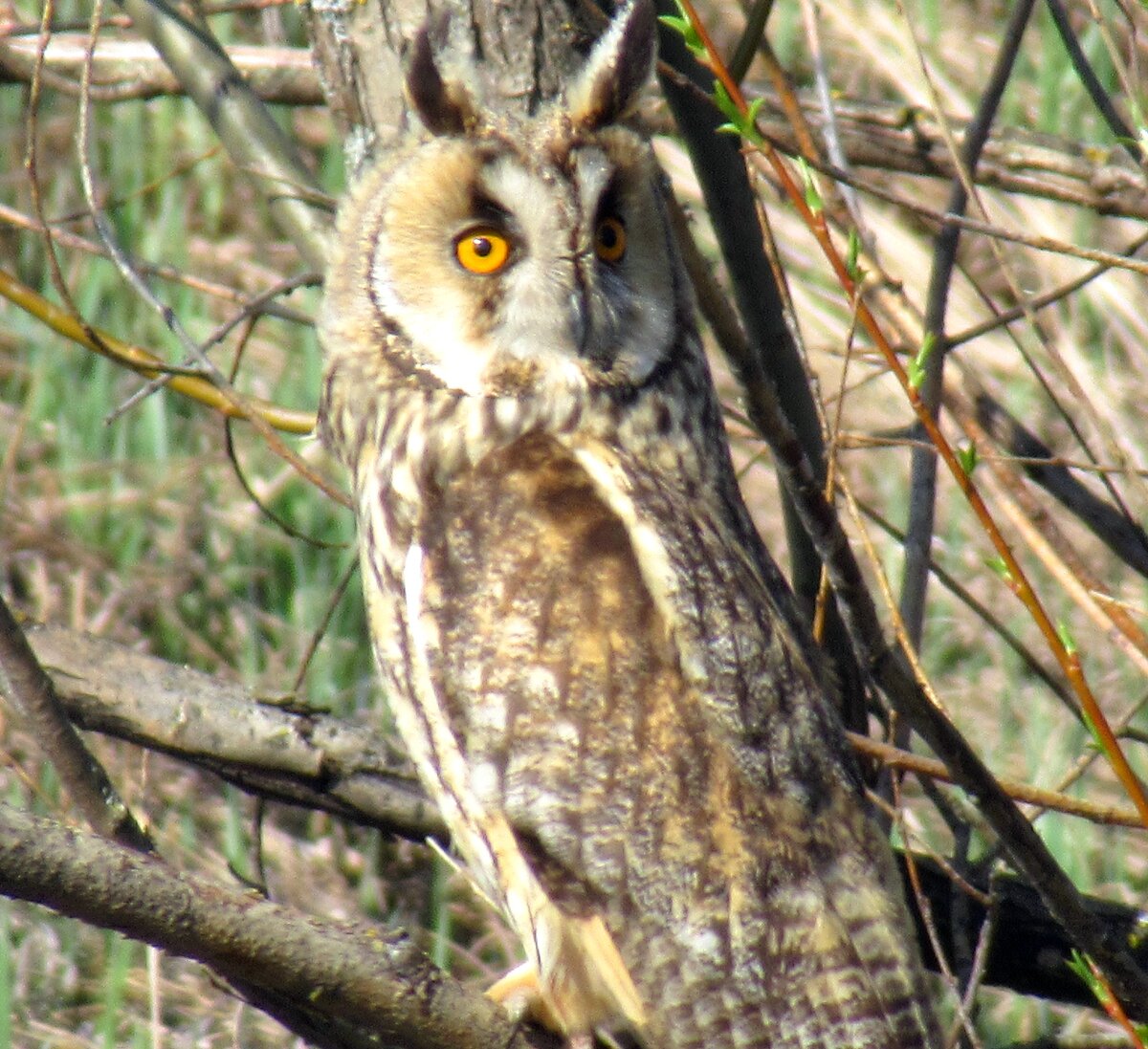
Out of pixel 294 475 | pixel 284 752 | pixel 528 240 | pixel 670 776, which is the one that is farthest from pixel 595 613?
pixel 294 475

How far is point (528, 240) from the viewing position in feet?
7.54

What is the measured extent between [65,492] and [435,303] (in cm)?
259

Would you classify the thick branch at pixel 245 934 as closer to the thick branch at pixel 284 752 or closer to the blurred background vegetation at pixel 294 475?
the thick branch at pixel 284 752

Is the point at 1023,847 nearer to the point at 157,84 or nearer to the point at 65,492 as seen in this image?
the point at 157,84

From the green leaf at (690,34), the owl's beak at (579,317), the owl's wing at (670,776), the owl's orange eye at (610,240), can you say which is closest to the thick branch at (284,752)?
the owl's wing at (670,776)

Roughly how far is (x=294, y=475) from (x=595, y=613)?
2.34 meters

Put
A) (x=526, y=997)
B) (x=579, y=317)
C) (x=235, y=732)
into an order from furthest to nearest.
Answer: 1. (x=235, y=732)
2. (x=579, y=317)
3. (x=526, y=997)

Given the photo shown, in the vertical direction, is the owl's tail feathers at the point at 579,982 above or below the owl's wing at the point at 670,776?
below

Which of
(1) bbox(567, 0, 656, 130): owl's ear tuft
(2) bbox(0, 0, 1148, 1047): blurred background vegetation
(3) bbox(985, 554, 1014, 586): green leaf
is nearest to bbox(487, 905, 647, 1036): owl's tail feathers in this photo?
(2) bbox(0, 0, 1148, 1047): blurred background vegetation

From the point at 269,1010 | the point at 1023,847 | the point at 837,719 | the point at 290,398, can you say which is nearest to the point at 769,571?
the point at 837,719

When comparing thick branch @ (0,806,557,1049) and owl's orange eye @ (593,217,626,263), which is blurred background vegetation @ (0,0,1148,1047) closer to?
owl's orange eye @ (593,217,626,263)

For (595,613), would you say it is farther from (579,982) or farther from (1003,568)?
(1003,568)

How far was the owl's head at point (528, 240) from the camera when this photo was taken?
2.27m

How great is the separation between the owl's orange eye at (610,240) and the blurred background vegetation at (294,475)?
0.65m
